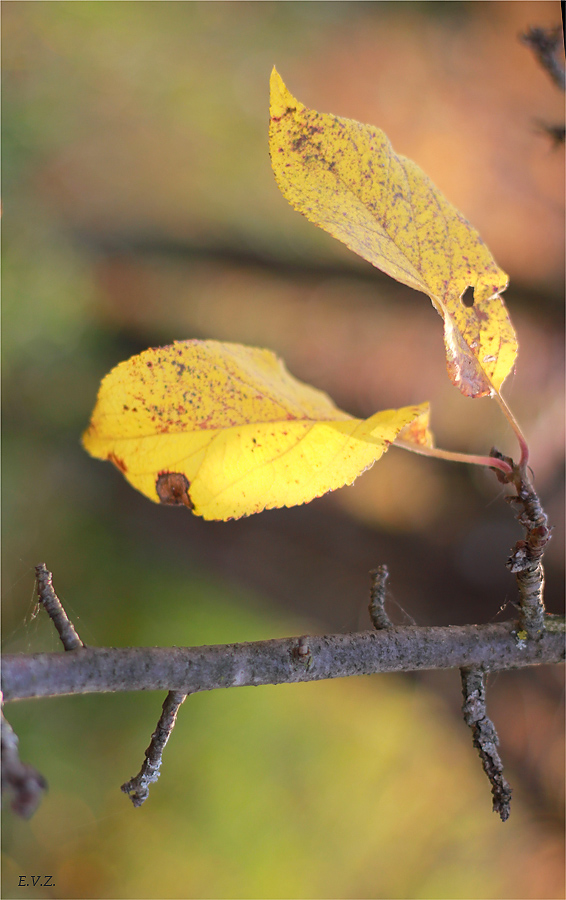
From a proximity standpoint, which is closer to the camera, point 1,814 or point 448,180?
point 1,814

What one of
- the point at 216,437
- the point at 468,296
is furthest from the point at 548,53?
the point at 216,437

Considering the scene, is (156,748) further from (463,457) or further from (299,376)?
(299,376)

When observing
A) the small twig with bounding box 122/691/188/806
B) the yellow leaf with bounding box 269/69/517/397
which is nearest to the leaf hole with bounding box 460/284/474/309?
the yellow leaf with bounding box 269/69/517/397

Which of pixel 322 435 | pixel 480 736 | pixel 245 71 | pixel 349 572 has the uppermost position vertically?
pixel 245 71

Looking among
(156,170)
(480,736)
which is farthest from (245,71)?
(480,736)

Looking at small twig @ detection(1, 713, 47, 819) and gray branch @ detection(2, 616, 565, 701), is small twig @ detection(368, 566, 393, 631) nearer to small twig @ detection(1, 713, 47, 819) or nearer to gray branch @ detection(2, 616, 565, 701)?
gray branch @ detection(2, 616, 565, 701)

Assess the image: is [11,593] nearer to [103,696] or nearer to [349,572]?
[103,696]

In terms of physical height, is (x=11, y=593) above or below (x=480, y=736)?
below

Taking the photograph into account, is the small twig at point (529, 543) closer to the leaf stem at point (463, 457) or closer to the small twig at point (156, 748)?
the leaf stem at point (463, 457)
